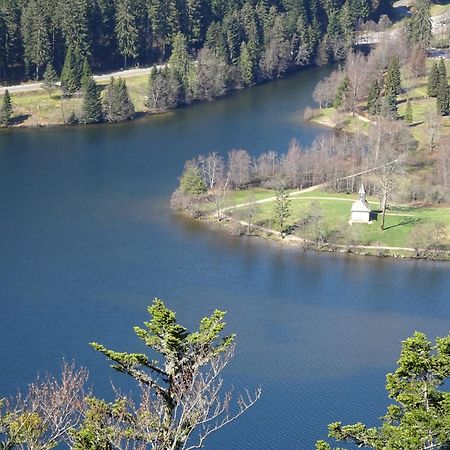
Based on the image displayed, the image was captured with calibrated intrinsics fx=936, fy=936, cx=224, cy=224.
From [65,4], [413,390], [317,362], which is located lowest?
[317,362]

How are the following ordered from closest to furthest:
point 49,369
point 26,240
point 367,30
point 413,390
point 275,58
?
point 413,390 → point 49,369 → point 26,240 → point 275,58 → point 367,30

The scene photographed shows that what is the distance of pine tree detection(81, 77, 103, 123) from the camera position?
95.8 metres

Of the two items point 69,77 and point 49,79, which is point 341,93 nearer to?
point 69,77

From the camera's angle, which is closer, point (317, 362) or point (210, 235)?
point (317, 362)

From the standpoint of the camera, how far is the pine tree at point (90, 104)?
95812 mm

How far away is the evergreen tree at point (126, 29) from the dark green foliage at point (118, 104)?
12319 mm

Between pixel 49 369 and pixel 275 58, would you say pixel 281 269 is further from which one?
pixel 275 58

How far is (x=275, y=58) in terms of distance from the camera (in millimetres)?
115938

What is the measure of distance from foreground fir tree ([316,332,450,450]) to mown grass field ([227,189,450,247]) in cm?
3894

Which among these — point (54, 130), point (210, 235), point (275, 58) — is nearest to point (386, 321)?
point (210, 235)

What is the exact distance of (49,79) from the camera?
99000 mm

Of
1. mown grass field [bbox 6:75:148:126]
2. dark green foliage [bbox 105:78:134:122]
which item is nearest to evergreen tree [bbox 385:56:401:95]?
mown grass field [bbox 6:75:148:126]

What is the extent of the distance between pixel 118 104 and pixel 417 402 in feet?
255

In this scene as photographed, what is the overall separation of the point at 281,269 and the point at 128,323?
42.3 ft
